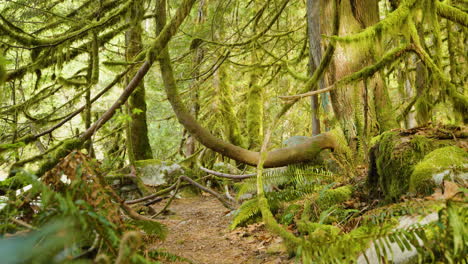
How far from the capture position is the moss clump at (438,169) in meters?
2.29

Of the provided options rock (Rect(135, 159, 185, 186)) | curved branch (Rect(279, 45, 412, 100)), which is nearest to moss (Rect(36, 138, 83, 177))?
curved branch (Rect(279, 45, 412, 100))

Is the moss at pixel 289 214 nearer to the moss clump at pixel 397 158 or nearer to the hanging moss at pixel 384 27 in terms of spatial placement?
the moss clump at pixel 397 158

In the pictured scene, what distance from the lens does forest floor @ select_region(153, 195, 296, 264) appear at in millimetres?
3188

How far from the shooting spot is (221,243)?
13.2ft

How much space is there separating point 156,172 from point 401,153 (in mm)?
7569

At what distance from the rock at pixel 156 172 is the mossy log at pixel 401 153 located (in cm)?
686

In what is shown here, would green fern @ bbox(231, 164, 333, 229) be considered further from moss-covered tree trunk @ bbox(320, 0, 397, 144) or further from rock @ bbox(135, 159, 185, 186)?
rock @ bbox(135, 159, 185, 186)

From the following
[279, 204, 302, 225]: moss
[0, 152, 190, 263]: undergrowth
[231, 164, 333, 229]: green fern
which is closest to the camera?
[0, 152, 190, 263]: undergrowth

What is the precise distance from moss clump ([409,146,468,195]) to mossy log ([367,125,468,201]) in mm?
163

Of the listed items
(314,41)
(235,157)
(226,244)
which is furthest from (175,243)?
(314,41)

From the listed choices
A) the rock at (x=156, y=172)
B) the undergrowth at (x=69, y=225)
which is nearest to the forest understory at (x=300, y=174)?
the undergrowth at (x=69, y=225)

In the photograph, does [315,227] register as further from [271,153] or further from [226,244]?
[271,153]

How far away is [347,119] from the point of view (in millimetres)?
5176

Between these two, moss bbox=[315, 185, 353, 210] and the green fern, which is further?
the green fern
